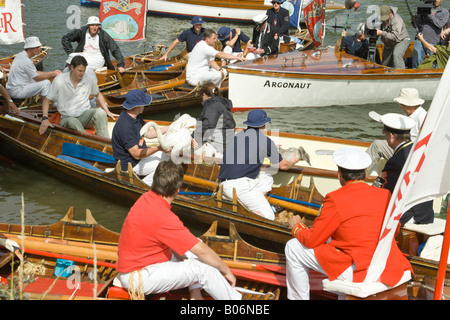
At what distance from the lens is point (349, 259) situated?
4.50m

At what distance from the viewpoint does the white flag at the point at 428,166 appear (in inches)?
149

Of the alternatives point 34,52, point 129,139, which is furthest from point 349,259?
point 34,52

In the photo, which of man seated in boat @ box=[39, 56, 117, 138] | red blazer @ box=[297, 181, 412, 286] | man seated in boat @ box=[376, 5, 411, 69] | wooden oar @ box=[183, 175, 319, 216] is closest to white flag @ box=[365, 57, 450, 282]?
red blazer @ box=[297, 181, 412, 286]

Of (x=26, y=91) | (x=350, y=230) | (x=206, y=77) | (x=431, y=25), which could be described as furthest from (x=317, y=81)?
(x=350, y=230)

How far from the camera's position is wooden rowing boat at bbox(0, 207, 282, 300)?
17.6ft

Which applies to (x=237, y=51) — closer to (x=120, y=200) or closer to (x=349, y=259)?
(x=120, y=200)

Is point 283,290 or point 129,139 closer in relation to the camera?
point 283,290

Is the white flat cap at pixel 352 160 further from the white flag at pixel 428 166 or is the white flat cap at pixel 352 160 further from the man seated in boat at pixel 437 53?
the man seated in boat at pixel 437 53

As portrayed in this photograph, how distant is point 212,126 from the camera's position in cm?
828

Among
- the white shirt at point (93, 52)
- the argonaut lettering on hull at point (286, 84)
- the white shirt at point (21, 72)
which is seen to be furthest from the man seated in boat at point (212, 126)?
the white shirt at point (93, 52)

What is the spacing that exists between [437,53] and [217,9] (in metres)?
13.4

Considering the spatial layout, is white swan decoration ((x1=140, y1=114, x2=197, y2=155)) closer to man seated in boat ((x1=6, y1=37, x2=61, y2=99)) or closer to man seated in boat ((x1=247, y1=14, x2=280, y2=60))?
man seated in boat ((x1=6, y1=37, x2=61, y2=99))

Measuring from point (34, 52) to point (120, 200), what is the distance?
162 inches

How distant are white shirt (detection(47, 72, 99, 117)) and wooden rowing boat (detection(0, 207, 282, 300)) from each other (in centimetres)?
320
